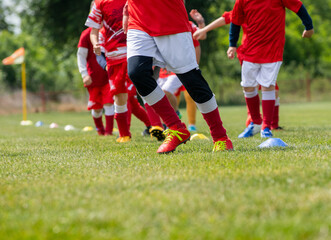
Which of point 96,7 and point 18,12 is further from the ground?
point 96,7

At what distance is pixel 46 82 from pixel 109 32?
46.0m

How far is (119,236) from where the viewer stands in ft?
5.48

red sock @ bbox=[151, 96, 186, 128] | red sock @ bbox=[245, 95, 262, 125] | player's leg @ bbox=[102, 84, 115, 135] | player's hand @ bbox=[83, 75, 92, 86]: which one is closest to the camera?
red sock @ bbox=[151, 96, 186, 128]

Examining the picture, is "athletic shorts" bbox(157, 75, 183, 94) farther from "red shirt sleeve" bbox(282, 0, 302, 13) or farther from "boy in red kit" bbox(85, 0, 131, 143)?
"red shirt sleeve" bbox(282, 0, 302, 13)

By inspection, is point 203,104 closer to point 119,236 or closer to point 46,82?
point 119,236

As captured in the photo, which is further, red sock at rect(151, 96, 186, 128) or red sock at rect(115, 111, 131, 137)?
red sock at rect(115, 111, 131, 137)

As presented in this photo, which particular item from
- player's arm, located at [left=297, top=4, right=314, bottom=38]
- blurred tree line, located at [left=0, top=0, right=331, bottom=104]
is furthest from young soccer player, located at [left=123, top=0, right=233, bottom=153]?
blurred tree line, located at [left=0, top=0, right=331, bottom=104]

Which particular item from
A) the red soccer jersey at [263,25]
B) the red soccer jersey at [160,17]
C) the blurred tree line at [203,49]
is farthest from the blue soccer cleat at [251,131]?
the blurred tree line at [203,49]

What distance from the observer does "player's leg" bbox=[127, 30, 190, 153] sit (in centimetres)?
397

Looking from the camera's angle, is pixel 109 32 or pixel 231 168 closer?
pixel 231 168

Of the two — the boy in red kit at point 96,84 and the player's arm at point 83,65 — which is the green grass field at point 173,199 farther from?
the boy in red kit at point 96,84

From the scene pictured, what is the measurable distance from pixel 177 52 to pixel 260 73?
7.66ft

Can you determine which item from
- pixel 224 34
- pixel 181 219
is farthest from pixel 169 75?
pixel 224 34

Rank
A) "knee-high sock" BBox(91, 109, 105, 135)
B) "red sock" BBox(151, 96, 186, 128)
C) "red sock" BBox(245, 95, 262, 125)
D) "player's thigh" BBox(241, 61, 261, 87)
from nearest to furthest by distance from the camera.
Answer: "red sock" BBox(151, 96, 186, 128), "player's thigh" BBox(241, 61, 261, 87), "red sock" BBox(245, 95, 262, 125), "knee-high sock" BBox(91, 109, 105, 135)
